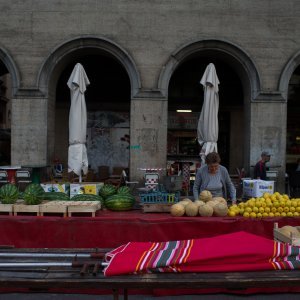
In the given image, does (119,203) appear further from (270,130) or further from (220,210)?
(270,130)

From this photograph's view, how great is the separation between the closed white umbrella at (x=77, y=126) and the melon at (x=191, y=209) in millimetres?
5078

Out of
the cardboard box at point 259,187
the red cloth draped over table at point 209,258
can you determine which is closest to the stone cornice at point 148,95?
the cardboard box at point 259,187

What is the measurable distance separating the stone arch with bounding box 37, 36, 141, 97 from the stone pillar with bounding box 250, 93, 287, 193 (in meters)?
4.04

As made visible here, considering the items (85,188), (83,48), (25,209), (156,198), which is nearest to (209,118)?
(85,188)

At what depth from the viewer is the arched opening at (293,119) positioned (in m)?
18.2

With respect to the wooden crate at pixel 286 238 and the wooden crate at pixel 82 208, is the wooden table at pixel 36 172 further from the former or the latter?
the wooden crate at pixel 286 238

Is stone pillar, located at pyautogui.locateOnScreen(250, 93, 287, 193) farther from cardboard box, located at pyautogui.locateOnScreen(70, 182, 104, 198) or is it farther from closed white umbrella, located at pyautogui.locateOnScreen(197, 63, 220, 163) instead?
cardboard box, located at pyautogui.locateOnScreen(70, 182, 104, 198)

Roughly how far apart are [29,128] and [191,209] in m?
8.66

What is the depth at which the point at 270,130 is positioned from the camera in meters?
13.8

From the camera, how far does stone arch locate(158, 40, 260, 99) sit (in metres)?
13.6

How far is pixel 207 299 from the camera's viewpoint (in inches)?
213

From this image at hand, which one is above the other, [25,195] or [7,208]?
[25,195]

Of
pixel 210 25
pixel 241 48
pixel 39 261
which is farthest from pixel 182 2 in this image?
pixel 39 261

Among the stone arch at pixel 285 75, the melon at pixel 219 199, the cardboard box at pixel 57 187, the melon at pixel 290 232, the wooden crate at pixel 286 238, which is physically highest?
the stone arch at pixel 285 75
